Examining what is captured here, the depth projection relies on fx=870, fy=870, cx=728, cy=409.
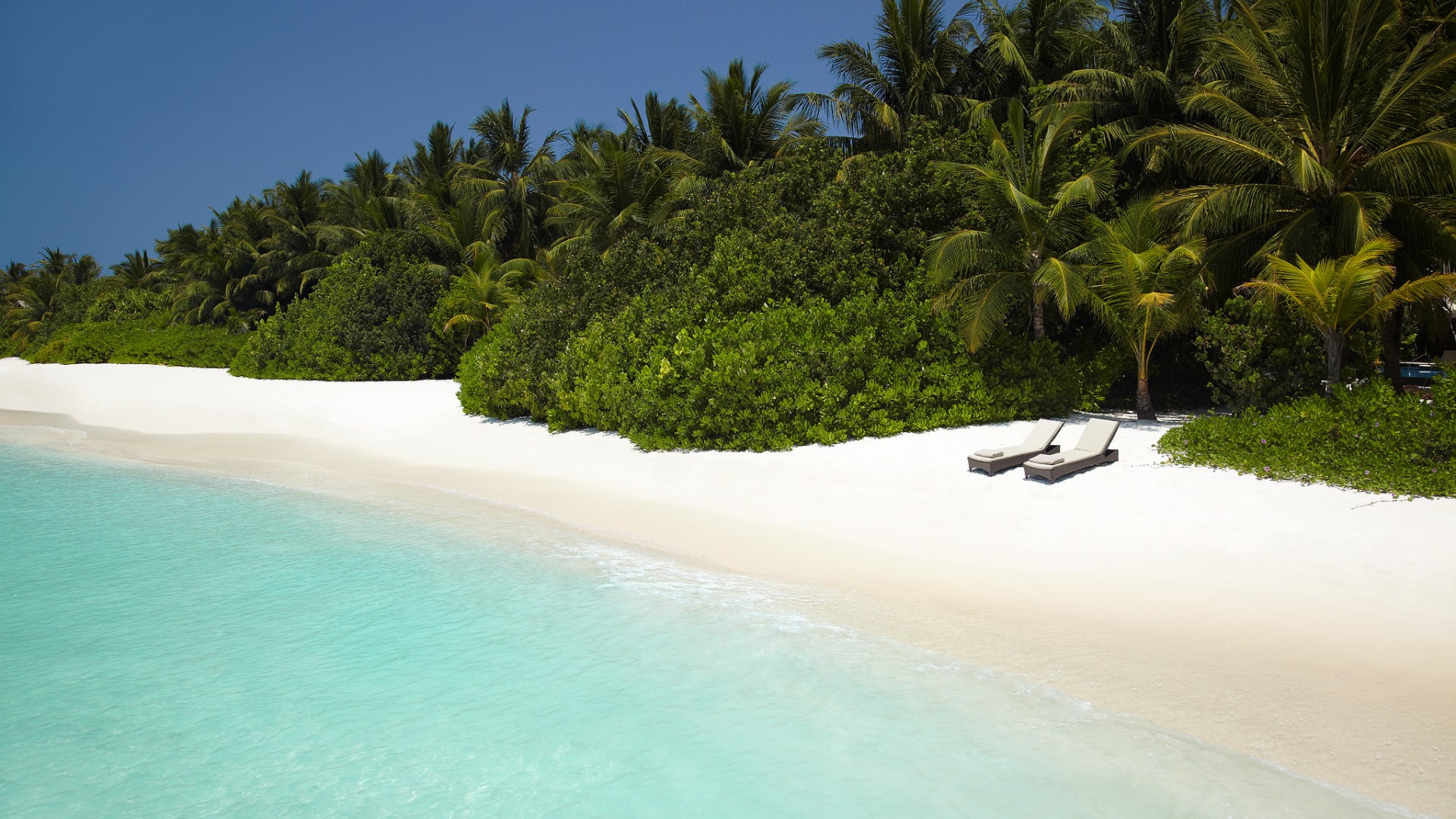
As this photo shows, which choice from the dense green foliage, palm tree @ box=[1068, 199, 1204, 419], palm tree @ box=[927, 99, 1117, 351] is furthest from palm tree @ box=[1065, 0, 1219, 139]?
palm tree @ box=[1068, 199, 1204, 419]

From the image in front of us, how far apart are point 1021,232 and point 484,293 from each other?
1539 cm

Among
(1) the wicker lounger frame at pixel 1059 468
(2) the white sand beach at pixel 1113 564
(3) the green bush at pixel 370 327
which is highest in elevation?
(3) the green bush at pixel 370 327

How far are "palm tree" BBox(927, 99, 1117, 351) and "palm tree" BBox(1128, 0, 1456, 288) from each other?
66.2 inches

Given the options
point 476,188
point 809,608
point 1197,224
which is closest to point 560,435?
point 809,608

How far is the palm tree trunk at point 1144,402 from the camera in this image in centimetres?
1376

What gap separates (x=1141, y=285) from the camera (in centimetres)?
1316

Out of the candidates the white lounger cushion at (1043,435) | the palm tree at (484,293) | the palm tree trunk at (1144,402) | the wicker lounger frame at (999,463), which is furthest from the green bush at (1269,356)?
the palm tree at (484,293)

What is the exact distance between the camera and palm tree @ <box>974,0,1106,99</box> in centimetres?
1980

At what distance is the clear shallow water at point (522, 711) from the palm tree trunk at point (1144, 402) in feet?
28.9

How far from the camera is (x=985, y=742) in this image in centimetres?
514

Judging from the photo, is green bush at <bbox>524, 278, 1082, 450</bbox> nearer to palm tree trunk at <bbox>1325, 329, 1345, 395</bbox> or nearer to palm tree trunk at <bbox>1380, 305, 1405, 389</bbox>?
palm tree trunk at <bbox>1325, 329, 1345, 395</bbox>

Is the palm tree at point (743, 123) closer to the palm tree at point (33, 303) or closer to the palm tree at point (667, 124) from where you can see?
the palm tree at point (667, 124)

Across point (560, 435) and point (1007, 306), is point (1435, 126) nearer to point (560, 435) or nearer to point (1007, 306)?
point (1007, 306)

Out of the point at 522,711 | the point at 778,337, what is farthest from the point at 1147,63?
the point at 522,711
